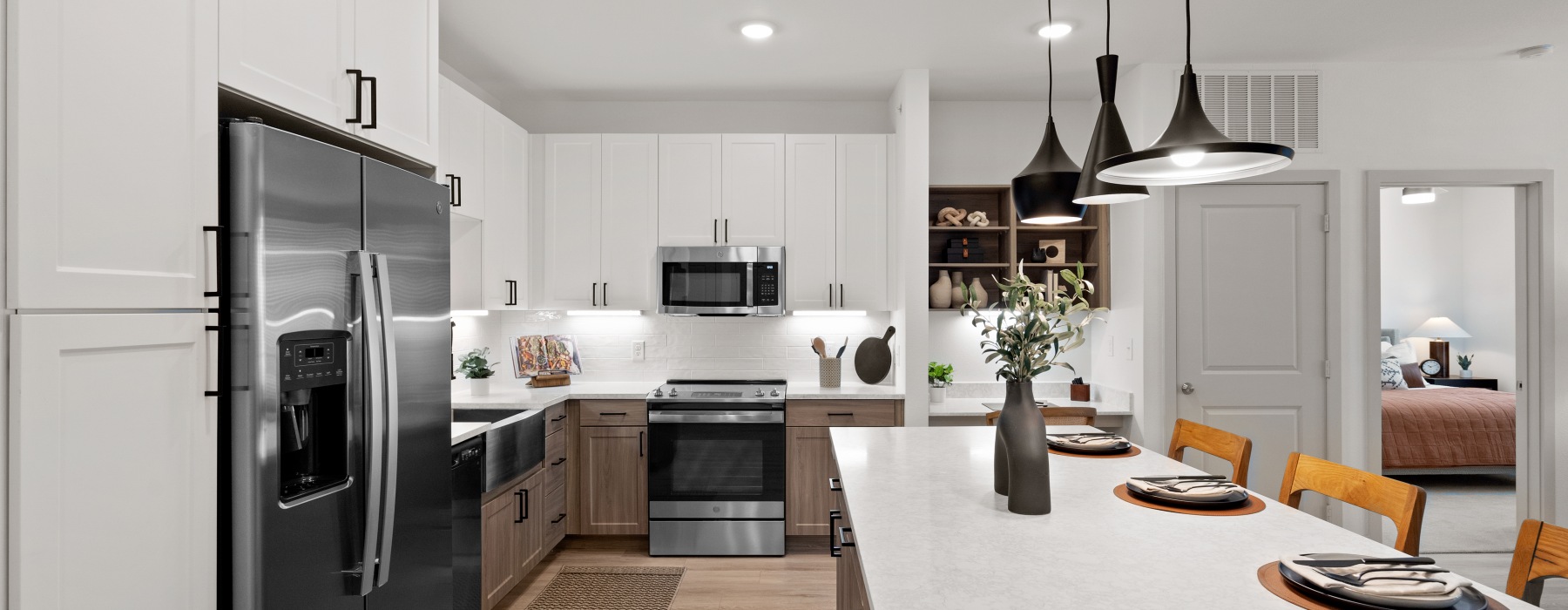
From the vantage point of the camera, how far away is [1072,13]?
3.02 m

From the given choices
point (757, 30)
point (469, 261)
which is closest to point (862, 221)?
point (757, 30)

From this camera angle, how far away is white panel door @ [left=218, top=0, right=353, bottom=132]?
1.36m

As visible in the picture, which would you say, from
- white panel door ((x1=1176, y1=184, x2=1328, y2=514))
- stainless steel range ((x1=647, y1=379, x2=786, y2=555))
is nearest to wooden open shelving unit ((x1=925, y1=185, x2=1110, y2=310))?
white panel door ((x1=1176, y1=184, x2=1328, y2=514))

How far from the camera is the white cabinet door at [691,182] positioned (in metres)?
4.14

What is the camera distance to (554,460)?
3623 mm

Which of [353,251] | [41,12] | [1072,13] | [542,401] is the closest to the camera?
[41,12]

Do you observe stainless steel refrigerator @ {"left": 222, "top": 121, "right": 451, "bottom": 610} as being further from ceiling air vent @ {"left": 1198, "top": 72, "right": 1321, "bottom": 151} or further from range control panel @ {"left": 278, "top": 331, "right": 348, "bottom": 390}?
ceiling air vent @ {"left": 1198, "top": 72, "right": 1321, "bottom": 151}

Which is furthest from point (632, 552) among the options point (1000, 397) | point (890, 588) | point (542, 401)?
point (890, 588)

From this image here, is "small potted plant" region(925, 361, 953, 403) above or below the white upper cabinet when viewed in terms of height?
below

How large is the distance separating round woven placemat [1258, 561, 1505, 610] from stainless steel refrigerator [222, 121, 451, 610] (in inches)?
69.0

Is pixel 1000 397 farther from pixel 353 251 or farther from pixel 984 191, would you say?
pixel 353 251

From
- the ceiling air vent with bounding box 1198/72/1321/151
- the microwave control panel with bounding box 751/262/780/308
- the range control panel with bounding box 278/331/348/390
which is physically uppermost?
the ceiling air vent with bounding box 1198/72/1321/151

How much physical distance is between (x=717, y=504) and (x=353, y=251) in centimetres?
259

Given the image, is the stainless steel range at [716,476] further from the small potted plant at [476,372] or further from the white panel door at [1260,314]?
the white panel door at [1260,314]
